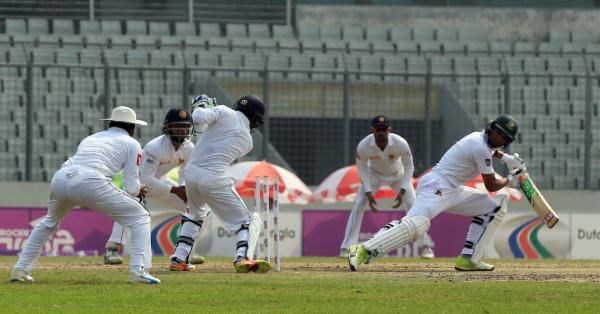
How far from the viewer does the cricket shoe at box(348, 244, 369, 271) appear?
666 inches

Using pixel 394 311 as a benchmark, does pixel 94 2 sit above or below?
above

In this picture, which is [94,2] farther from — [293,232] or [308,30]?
[293,232]

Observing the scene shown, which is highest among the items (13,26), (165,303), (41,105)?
A: (13,26)

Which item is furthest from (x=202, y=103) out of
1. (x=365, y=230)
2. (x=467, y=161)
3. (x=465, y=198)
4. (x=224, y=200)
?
(x=365, y=230)

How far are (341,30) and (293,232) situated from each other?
10024 mm

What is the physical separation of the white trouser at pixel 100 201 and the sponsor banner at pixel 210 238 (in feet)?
38.6

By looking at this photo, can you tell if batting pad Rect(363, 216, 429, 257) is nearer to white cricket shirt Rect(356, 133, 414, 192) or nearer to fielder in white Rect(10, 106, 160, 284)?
fielder in white Rect(10, 106, 160, 284)

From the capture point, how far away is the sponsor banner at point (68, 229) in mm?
26344

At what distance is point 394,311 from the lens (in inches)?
480

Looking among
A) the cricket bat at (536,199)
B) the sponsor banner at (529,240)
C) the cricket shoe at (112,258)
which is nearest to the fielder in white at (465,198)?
the cricket bat at (536,199)

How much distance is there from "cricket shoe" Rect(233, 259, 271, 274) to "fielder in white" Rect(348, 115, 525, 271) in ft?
3.95

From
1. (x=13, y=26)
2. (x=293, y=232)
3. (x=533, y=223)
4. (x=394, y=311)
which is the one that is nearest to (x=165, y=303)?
(x=394, y=311)

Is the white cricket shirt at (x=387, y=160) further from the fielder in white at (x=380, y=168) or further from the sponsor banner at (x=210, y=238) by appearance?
the sponsor banner at (x=210, y=238)

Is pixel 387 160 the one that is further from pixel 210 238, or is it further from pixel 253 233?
pixel 253 233
